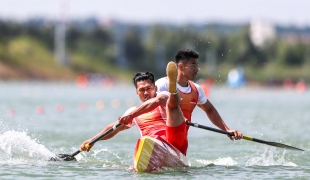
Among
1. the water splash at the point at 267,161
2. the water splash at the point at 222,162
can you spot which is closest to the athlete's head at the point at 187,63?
the water splash at the point at 222,162

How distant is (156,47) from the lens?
379ft

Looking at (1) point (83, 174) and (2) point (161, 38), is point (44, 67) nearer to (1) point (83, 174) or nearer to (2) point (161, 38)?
(2) point (161, 38)

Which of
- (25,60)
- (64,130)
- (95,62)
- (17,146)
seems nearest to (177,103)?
(17,146)

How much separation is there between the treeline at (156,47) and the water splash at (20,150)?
79131mm

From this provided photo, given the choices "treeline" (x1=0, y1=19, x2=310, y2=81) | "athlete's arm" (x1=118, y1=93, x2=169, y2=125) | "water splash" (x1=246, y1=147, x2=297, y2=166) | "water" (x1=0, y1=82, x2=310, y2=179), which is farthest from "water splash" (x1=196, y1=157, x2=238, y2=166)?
"treeline" (x1=0, y1=19, x2=310, y2=81)

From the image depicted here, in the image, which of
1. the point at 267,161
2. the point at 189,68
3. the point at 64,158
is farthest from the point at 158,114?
the point at 267,161

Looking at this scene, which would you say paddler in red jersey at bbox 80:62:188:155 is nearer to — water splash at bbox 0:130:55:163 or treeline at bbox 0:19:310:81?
water splash at bbox 0:130:55:163

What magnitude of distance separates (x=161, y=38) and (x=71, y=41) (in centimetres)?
1429

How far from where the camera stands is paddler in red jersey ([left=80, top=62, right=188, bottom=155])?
38.7 feet

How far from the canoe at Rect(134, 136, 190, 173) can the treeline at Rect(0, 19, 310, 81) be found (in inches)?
3189

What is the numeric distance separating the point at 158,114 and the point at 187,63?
91 centimetres

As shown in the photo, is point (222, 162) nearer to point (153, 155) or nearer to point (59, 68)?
point (153, 155)

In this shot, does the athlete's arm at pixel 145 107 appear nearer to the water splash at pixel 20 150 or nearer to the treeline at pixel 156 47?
the water splash at pixel 20 150

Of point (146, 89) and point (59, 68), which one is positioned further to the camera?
point (59, 68)
